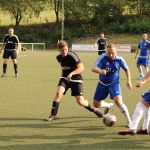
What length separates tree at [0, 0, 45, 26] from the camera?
70938 mm

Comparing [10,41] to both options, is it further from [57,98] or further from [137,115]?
[137,115]

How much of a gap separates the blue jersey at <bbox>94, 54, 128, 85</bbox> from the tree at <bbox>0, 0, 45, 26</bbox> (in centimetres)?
6280

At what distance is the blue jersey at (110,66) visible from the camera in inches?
362

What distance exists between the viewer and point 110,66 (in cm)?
922

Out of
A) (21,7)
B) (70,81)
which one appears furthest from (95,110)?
(21,7)

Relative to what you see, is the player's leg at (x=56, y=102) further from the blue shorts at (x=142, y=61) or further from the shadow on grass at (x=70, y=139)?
the blue shorts at (x=142, y=61)

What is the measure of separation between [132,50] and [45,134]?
45.8m

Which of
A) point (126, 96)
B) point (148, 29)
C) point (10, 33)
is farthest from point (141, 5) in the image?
point (126, 96)

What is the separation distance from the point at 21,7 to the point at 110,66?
63505 millimetres

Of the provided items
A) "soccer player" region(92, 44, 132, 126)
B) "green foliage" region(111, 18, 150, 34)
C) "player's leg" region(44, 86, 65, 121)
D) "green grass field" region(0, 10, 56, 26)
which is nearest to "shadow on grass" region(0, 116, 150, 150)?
"player's leg" region(44, 86, 65, 121)

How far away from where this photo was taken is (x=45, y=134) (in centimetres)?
848

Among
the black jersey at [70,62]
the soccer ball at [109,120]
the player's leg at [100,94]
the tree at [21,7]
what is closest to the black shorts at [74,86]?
the black jersey at [70,62]

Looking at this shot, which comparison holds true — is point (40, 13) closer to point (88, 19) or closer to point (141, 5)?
point (88, 19)

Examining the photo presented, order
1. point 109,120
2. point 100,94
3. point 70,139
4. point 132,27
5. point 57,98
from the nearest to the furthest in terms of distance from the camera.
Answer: point 70,139
point 109,120
point 100,94
point 57,98
point 132,27
